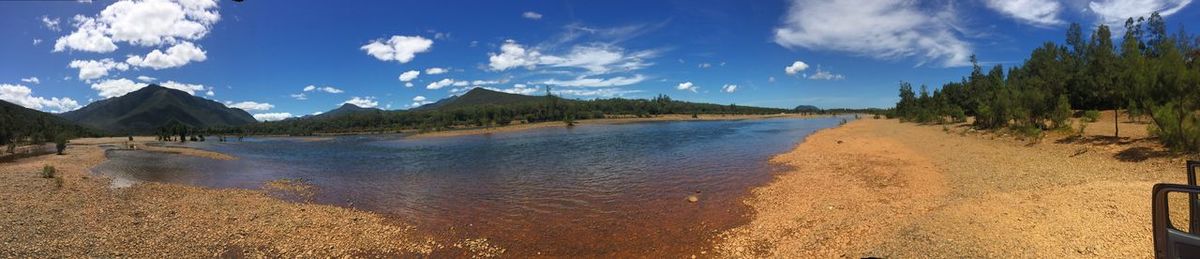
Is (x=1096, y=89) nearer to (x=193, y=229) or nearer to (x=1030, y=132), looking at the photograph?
(x=1030, y=132)

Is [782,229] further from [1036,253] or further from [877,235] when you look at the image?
[1036,253]

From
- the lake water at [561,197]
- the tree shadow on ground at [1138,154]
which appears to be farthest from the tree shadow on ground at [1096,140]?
the lake water at [561,197]

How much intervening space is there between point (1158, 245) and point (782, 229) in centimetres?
824

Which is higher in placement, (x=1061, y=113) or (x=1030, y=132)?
(x=1061, y=113)

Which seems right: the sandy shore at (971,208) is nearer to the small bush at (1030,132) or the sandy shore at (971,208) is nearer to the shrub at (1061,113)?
the small bush at (1030,132)

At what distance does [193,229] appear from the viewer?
13188 mm

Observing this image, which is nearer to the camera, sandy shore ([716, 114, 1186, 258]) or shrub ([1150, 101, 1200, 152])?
sandy shore ([716, 114, 1186, 258])

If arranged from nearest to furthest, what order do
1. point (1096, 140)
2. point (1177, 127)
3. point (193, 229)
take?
point (193, 229)
point (1177, 127)
point (1096, 140)

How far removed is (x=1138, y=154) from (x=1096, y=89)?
44.8 metres

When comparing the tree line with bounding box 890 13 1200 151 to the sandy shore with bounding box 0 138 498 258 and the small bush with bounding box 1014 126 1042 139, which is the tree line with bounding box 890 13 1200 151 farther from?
the sandy shore with bounding box 0 138 498 258

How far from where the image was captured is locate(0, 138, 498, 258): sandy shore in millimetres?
11219

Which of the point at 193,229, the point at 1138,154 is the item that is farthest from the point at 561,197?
the point at 1138,154

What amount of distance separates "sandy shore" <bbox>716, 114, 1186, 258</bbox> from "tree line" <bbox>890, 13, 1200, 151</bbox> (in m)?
1.54

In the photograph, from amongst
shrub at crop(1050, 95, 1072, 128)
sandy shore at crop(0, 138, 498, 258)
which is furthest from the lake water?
shrub at crop(1050, 95, 1072, 128)
